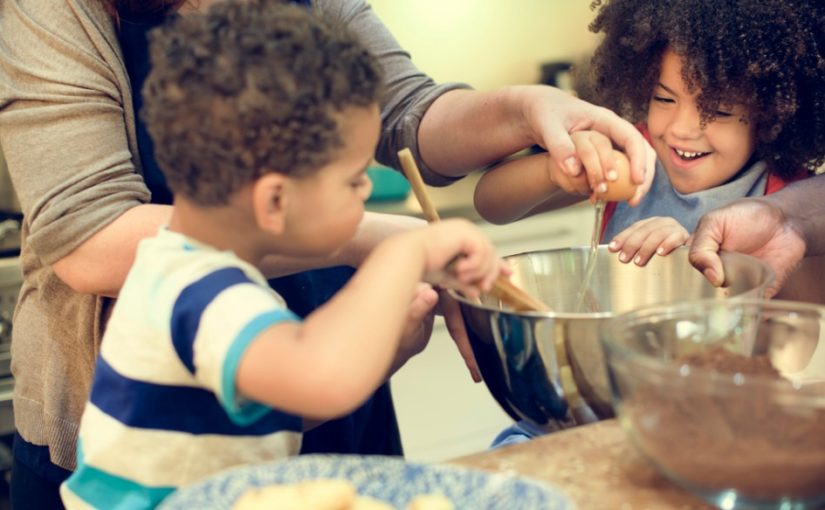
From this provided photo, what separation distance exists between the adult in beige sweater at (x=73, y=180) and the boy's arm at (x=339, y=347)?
0.21 m

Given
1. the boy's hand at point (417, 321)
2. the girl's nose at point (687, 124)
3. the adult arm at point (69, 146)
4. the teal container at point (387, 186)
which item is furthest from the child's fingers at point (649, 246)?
the teal container at point (387, 186)

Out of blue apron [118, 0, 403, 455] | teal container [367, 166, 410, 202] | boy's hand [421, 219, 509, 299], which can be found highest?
boy's hand [421, 219, 509, 299]

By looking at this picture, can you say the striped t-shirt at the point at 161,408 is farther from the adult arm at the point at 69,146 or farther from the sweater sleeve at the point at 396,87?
the sweater sleeve at the point at 396,87

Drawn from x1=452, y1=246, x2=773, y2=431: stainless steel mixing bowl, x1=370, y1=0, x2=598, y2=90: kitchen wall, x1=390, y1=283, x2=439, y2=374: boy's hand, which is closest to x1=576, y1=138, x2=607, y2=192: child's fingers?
x1=452, y1=246, x2=773, y2=431: stainless steel mixing bowl

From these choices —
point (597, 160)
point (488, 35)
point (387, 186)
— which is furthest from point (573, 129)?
point (488, 35)

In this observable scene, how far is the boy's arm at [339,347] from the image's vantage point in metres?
0.60

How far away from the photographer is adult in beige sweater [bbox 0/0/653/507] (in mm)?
918

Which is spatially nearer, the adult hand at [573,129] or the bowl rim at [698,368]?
the bowl rim at [698,368]

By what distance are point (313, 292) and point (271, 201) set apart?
46cm

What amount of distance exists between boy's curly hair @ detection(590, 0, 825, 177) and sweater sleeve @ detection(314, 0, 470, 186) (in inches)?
13.5

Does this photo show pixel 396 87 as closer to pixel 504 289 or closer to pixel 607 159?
pixel 607 159

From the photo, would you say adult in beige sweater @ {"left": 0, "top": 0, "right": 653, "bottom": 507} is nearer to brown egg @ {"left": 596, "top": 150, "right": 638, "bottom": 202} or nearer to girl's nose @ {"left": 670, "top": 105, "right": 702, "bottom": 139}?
brown egg @ {"left": 596, "top": 150, "right": 638, "bottom": 202}

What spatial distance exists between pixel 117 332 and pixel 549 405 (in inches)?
13.8

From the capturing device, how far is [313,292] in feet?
3.76
